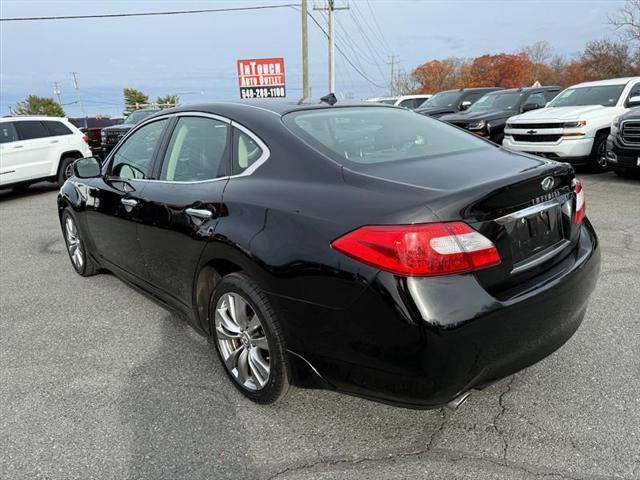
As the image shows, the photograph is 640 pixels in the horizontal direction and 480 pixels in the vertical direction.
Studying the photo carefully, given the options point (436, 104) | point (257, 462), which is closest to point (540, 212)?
point (257, 462)

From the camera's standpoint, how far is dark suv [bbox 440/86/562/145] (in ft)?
36.9

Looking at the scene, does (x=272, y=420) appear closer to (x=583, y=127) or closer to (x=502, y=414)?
(x=502, y=414)

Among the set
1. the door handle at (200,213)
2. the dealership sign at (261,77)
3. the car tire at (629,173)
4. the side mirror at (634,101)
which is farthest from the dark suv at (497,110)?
the dealership sign at (261,77)

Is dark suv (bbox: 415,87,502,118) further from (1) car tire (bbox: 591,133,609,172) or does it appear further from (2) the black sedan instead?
(2) the black sedan

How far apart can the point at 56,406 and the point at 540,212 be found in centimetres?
267

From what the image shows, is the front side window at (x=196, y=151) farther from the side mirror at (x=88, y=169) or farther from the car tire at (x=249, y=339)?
the side mirror at (x=88, y=169)

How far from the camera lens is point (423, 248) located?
6.30ft

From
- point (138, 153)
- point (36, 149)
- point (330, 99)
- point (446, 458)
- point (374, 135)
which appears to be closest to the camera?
point (446, 458)

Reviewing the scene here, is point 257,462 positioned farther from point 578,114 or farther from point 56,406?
point 578,114

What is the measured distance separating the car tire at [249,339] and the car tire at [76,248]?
239 centimetres

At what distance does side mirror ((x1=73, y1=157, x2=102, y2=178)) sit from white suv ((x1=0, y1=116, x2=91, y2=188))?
621 cm

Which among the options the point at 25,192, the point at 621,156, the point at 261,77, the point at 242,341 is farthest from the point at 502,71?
the point at 242,341

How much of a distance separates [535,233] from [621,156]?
23.7 feet

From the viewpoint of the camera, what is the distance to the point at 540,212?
7.45 ft
